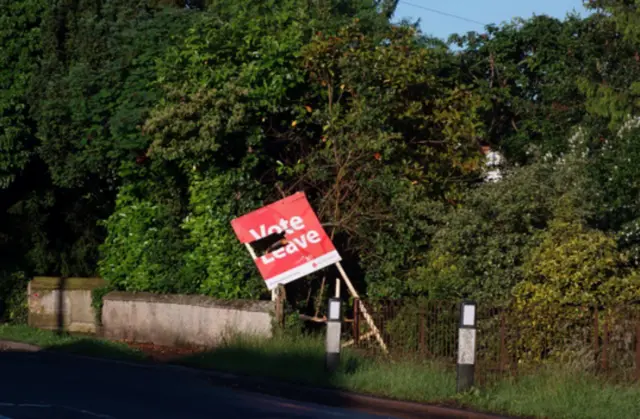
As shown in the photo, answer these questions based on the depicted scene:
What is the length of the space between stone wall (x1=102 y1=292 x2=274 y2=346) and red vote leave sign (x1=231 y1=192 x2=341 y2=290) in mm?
721

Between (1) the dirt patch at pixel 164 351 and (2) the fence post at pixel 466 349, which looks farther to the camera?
(1) the dirt patch at pixel 164 351

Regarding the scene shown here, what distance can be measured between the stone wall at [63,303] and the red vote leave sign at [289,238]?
7.07 m

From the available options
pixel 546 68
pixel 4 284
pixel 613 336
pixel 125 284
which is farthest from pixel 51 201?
pixel 613 336

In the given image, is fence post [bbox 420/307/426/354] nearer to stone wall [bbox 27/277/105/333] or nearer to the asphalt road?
the asphalt road

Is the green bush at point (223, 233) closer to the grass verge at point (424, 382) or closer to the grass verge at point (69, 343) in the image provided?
the grass verge at point (69, 343)

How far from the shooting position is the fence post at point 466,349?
1357 centimetres

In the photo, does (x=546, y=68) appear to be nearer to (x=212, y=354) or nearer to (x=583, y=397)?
(x=212, y=354)

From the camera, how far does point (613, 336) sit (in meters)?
14.6

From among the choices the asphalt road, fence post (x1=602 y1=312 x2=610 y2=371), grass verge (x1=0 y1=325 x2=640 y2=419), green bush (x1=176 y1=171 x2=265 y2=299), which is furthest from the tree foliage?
the asphalt road

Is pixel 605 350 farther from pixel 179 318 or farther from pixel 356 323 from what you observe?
pixel 179 318

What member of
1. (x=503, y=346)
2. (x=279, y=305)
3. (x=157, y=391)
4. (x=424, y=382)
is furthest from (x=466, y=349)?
(x=279, y=305)

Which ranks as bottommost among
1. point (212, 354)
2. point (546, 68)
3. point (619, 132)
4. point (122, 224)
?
point (212, 354)

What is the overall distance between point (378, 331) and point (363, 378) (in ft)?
9.91

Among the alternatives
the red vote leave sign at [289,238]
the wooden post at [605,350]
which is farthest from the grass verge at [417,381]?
the red vote leave sign at [289,238]
